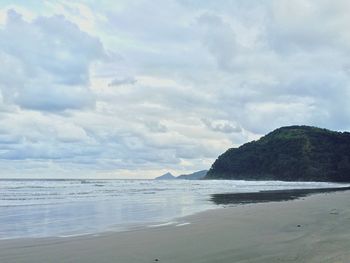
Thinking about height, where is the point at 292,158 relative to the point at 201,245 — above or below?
above

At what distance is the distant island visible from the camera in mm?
143375

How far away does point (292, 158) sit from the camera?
15412cm

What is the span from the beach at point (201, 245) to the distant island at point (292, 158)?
428 feet

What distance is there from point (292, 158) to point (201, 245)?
14829 cm

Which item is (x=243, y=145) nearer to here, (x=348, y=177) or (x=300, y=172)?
(x=300, y=172)

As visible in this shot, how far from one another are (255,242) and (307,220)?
5983mm

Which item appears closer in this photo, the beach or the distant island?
the beach

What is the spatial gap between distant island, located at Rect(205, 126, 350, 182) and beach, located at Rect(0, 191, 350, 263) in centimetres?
13053

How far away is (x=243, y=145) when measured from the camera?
181 m

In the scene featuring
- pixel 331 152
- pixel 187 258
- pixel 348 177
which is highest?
pixel 331 152

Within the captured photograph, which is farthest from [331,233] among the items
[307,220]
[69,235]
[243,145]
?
[243,145]

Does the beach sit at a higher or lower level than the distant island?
lower

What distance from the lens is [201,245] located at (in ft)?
37.6

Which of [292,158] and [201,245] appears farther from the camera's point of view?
[292,158]
